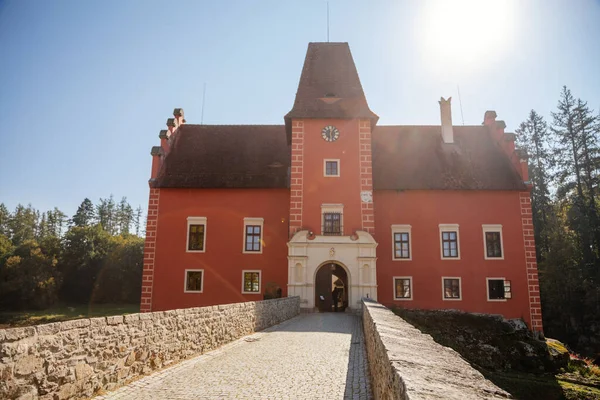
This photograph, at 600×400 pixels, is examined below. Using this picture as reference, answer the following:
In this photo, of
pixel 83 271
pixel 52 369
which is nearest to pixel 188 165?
pixel 52 369

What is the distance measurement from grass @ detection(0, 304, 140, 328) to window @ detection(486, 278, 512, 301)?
104 feet

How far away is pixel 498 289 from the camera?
24516mm

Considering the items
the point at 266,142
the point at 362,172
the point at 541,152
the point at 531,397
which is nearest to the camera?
the point at 531,397

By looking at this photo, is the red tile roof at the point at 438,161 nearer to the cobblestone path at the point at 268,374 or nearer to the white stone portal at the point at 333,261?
the white stone portal at the point at 333,261

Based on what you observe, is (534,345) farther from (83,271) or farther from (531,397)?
(83,271)

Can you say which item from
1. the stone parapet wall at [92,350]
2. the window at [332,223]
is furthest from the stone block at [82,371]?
the window at [332,223]

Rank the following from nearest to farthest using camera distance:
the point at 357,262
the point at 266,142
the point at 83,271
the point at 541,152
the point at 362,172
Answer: the point at 357,262 < the point at 362,172 < the point at 266,142 < the point at 541,152 < the point at 83,271

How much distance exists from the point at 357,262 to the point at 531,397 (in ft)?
34.2

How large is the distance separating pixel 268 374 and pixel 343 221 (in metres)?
16.6

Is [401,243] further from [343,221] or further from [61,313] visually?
[61,313]

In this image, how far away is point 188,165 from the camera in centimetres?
2747

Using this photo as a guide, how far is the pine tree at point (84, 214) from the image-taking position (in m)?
86.9

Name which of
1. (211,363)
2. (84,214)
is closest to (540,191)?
(211,363)

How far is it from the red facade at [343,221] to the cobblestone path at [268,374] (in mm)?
12230
